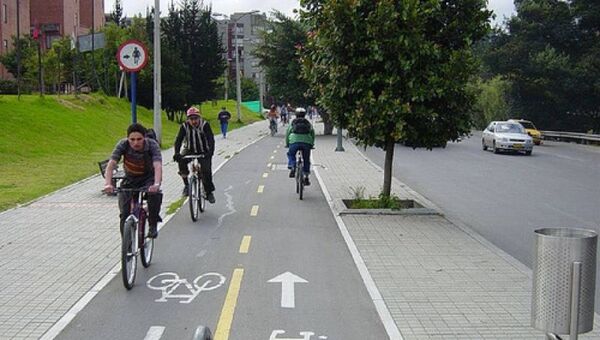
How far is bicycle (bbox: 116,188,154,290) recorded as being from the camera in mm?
8250

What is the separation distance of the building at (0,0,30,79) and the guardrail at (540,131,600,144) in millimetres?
40260

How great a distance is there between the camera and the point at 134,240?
8.66 m

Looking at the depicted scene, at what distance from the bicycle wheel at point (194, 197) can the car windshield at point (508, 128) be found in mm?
24793

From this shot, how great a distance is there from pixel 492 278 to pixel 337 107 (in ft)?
20.1

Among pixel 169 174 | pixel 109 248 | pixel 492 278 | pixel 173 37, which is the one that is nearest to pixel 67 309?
pixel 109 248

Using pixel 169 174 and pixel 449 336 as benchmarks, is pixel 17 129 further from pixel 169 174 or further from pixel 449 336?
pixel 449 336

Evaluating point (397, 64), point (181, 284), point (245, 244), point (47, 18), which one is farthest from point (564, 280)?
point (47, 18)

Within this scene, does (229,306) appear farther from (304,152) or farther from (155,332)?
(304,152)

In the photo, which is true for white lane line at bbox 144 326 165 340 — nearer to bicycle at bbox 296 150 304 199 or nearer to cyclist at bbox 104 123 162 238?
cyclist at bbox 104 123 162 238

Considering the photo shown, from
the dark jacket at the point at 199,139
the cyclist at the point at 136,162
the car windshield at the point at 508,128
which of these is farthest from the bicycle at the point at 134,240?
the car windshield at the point at 508,128

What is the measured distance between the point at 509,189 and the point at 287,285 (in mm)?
12174

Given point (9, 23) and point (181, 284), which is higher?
point (9, 23)

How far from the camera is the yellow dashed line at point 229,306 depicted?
6.83 meters

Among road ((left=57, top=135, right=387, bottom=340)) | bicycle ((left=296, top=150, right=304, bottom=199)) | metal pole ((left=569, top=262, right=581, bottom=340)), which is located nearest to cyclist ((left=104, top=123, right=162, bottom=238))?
road ((left=57, top=135, right=387, bottom=340))
